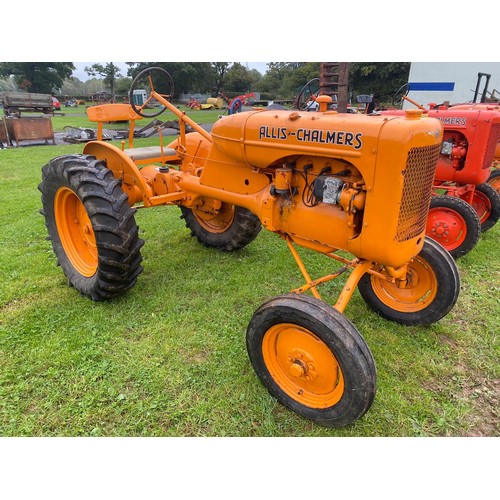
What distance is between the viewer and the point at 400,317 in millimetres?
3078

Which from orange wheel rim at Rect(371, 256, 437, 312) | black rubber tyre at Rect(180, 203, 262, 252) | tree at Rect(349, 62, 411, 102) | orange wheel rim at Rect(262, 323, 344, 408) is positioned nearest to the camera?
orange wheel rim at Rect(262, 323, 344, 408)

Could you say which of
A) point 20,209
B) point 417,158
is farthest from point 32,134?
point 417,158

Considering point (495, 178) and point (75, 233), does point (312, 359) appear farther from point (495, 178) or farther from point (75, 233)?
point (495, 178)

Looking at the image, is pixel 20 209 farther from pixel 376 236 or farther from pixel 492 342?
pixel 492 342

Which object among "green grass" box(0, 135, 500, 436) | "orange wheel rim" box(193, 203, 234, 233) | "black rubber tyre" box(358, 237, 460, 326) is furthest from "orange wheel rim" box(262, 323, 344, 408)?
"orange wheel rim" box(193, 203, 234, 233)

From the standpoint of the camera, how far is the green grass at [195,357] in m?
2.27

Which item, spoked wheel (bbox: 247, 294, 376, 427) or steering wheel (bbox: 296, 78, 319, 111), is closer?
spoked wheel (bbox: 247, 294, 376, 427)

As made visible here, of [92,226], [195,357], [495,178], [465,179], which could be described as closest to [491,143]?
[465,179]

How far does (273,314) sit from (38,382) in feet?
5.33

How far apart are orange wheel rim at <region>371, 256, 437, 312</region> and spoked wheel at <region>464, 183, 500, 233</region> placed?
8.18ft

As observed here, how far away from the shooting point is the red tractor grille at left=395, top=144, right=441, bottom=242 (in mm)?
2104

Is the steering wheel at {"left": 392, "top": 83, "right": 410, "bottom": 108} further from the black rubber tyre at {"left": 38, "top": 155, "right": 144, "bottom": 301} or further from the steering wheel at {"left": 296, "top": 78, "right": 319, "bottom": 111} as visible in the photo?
the black rubber tyre at {"left": 38, "top": 155, "right": 144, "bottom": 301}

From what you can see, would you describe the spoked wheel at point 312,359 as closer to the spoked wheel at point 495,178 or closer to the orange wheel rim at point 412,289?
the orange wheel rim at point 412,289

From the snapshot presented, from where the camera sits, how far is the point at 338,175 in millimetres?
2340
